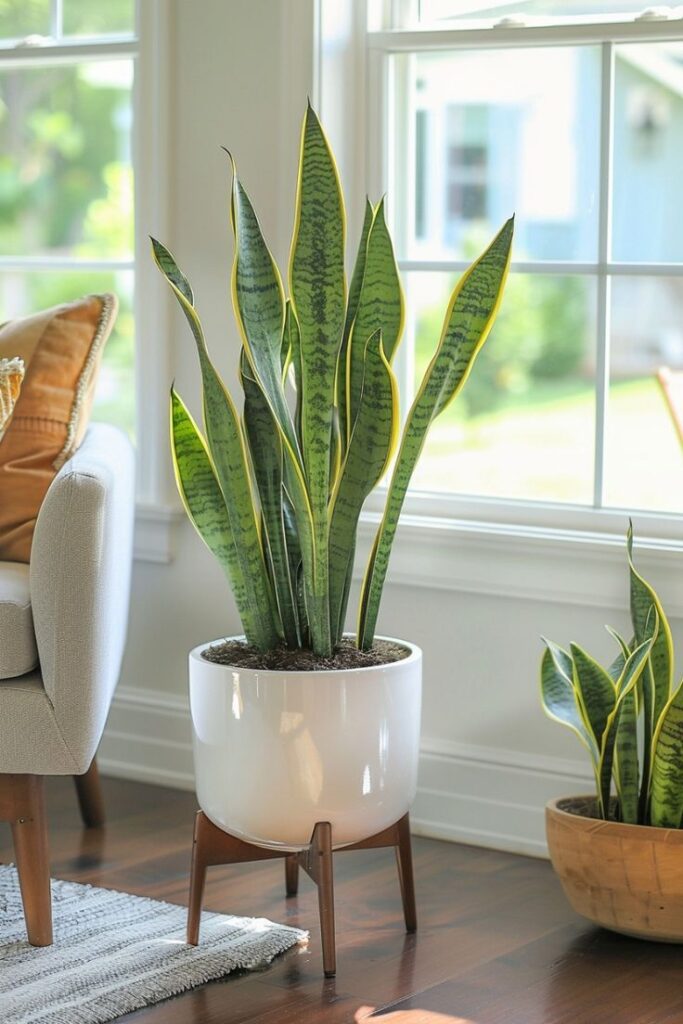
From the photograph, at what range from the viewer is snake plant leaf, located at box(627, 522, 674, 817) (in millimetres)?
2307

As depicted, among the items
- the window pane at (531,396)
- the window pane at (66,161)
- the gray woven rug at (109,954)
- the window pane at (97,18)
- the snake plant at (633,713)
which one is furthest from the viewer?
the window pane at (531,396)

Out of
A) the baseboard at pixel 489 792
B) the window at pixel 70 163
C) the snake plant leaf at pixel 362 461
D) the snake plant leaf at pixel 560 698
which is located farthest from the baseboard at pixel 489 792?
the window at pixel 70 163

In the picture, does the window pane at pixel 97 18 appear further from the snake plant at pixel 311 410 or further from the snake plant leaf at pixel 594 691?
the snake plant leaf at pixel 594 691

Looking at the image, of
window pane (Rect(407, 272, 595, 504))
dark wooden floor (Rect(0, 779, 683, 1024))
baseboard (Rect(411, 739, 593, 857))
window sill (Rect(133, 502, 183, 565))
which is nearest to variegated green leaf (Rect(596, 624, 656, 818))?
dark wooden floor (Rect(0, 779, 683, 1024))

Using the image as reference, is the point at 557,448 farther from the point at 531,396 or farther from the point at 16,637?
the point at 16,637

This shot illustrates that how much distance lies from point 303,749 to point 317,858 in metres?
0.17

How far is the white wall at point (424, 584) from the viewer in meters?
2.71

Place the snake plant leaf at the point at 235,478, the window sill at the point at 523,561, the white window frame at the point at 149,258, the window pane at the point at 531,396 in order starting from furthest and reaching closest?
1. the window pane at the point at 531,396
2. the white window frame at the point at 149,258
3. the window sill at the point at 523,561
4. the snake plant leaf at the point at 235,478

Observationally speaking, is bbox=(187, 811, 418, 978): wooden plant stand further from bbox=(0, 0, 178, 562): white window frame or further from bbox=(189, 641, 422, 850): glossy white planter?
bbox=(0, 0, 178, 562): white window frame

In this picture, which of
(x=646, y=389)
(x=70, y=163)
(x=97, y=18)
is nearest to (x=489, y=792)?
(x=97, y=18)

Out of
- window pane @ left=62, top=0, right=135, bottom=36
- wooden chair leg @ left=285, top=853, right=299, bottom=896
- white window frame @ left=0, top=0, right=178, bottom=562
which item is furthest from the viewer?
window pane @ left=62, top=0, right=135, bottom=36

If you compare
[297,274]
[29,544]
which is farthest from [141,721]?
[297,274]

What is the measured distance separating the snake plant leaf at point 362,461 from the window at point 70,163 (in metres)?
1.24

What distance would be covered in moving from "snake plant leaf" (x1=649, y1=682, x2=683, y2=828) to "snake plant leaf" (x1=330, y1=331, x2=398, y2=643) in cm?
54
